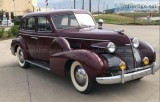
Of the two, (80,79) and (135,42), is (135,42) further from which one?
(80,79)

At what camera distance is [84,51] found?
6176mm

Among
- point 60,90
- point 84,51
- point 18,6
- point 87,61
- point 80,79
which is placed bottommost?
point 60,90

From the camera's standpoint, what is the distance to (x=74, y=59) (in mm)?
6309

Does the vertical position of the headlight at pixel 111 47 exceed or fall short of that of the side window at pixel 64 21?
it falls short

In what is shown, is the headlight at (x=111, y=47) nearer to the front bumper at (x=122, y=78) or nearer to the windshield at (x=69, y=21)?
the front bumper at (x=122, y=78)

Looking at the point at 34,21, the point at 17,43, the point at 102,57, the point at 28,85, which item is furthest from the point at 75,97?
the point at 17,43

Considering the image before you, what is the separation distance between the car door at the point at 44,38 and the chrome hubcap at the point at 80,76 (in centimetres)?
144

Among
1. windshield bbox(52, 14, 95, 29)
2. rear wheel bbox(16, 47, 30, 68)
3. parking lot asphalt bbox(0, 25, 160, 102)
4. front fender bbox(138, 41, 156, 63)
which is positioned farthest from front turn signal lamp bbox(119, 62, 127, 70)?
rear wheel bbox(16, 47, 30, 68)

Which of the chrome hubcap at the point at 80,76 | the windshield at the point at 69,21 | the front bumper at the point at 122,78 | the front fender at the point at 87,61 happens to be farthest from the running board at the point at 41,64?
the front bumper at the point at 122,78

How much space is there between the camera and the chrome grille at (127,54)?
20.6 feet

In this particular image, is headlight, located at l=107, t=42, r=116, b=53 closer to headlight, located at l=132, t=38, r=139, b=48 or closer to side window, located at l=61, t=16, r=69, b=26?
headlight, located at l=132, t=38, r=139, b=48

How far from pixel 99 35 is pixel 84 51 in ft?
1.91

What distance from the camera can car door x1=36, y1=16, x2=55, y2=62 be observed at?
7.63 meters

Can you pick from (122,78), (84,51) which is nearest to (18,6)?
(84,51)
